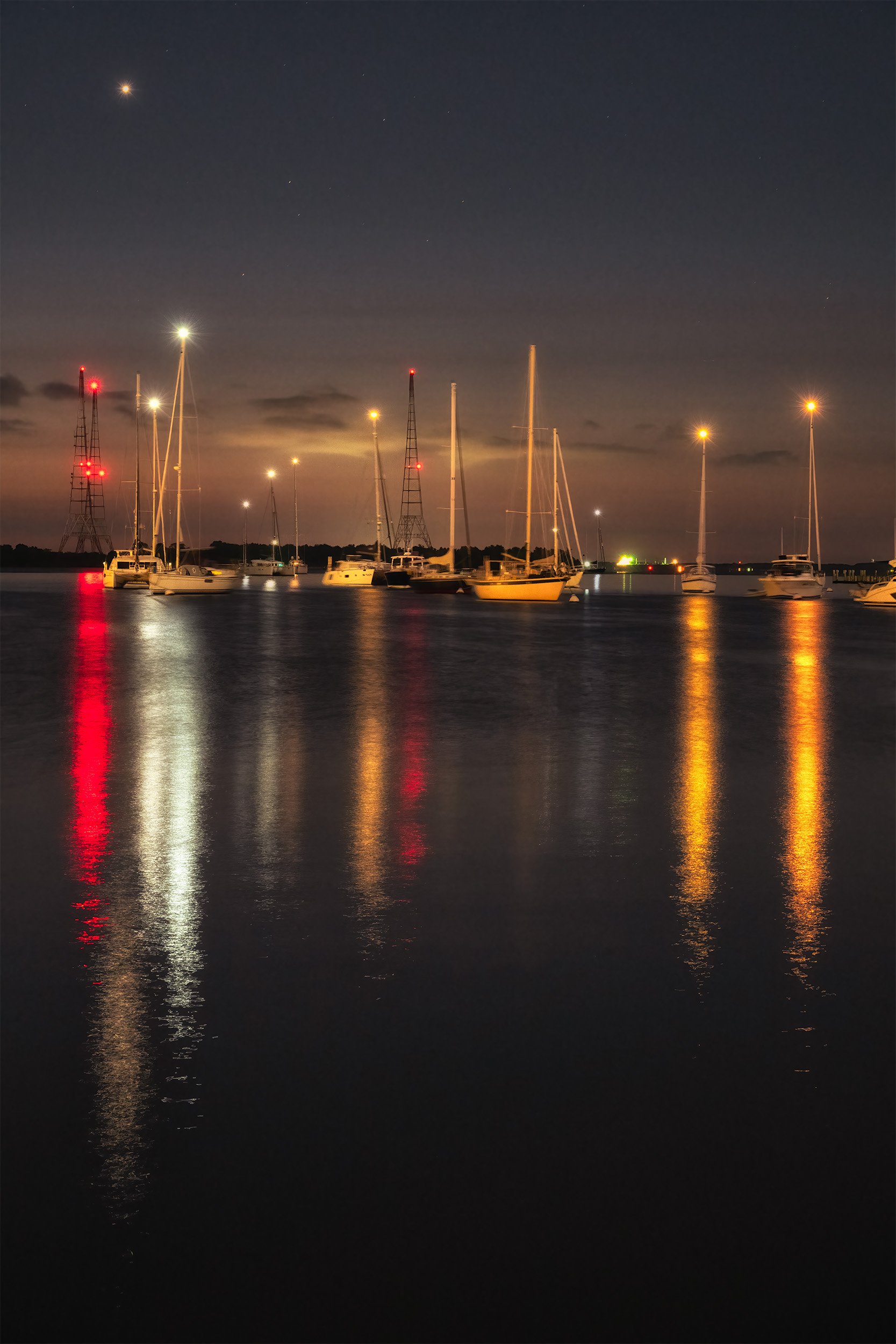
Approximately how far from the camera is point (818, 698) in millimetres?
21844

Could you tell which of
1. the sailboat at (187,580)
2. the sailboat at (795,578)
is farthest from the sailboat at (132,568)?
the sailboat at (795,578)

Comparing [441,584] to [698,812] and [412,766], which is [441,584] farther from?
[698,812]

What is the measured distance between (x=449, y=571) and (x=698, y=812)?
8130 centimetres

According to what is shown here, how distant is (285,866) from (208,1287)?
5078 mm

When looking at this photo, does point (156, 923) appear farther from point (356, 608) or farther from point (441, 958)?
point (356, 608)

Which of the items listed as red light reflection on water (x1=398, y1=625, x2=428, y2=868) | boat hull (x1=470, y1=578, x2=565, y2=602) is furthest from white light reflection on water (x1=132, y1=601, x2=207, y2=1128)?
boat hull (x1=470, y1=578, x2=565, y2=602)

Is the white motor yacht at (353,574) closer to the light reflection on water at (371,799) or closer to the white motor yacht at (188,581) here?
the white motor yacht at (188,581)

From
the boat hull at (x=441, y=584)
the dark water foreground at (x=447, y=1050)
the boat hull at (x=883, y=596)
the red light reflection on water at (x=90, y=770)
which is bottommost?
the dark water foreground at (x=447, y=1050)

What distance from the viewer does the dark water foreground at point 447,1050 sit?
3.60 metres

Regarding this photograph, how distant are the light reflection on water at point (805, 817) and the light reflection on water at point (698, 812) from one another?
→ 0.53 metres

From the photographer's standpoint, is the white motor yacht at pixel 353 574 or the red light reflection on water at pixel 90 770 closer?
the red light reflection on water at pixel 90 770

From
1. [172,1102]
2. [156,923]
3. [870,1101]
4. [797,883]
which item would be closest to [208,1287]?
[172,1102]

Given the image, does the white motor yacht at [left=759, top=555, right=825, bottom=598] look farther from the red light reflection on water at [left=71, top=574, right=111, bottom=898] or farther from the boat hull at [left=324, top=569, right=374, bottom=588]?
the red light reflection on water at [left=71, top=574, right=111, bottom=898]

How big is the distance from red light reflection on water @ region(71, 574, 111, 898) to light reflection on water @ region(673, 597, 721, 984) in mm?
3664
